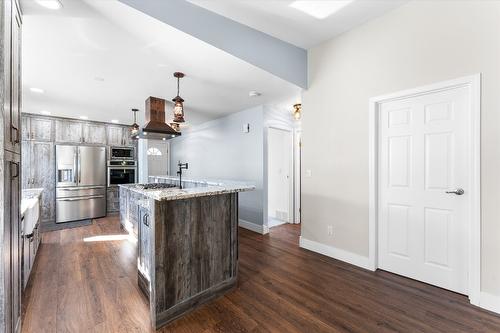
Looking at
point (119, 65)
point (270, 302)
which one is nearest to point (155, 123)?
point (119, 65)

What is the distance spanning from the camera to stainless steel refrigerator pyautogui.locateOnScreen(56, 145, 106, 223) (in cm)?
521

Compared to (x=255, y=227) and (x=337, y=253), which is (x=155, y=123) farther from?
(x=337, y=253)

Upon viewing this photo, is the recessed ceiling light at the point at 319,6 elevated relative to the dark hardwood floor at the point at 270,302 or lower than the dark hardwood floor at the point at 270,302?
elevated

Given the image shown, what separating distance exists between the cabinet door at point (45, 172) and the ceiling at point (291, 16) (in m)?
5.28

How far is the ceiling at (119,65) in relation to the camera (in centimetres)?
204

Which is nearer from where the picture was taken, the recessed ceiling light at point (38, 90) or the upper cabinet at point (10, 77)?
the upper cabinet at point (10, 77)

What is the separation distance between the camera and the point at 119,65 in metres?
2.87

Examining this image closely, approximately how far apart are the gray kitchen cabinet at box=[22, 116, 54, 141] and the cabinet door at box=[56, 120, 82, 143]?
0.47ft

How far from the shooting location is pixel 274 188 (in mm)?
5559

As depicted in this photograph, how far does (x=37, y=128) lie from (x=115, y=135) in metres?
1.55

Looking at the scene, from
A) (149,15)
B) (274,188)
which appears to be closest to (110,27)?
(149,15)

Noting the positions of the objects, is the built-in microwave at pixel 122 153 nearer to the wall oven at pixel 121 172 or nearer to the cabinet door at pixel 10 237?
the wall oven at pixel 121 172

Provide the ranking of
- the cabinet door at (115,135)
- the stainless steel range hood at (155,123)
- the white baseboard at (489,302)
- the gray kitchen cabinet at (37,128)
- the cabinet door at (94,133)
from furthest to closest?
the cabinet door at (115,135) → the cabinet door at (94,133) → the gray kitchen cabinet at (37,128) → the stainless steel range hood at (155,123) → the white baseboard at (489,302)

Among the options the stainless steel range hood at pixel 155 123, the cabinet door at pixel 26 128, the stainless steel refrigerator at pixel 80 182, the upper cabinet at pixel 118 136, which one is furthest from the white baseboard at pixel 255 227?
the cabinet door at pixel 26 128
